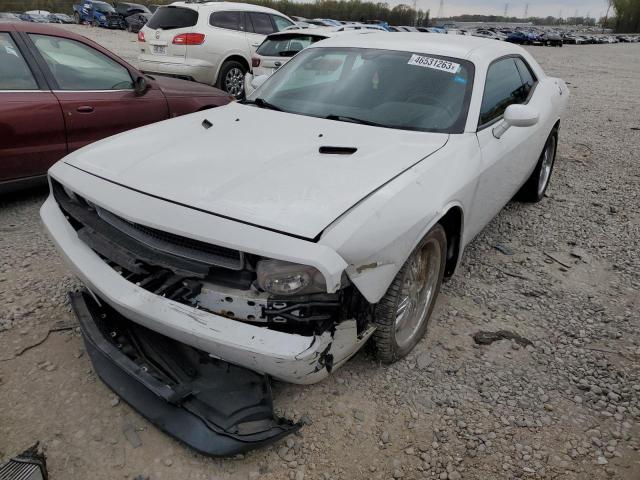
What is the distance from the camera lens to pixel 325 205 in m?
2.00

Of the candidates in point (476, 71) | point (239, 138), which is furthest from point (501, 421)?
point (476, 71)

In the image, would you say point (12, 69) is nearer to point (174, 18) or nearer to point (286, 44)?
point (286, 44)

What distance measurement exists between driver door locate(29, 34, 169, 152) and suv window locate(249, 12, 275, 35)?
5.34 m

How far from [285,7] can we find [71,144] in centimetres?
6801

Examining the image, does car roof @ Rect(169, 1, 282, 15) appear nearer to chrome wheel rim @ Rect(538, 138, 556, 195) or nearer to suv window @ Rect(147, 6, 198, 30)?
suv window @ Rect(147, 6, 198, 30)

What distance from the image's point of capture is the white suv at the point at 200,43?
8.41m

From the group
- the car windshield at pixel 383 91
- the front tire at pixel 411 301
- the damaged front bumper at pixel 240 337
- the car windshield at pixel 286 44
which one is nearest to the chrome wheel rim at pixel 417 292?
the front tire at pixel 411 301

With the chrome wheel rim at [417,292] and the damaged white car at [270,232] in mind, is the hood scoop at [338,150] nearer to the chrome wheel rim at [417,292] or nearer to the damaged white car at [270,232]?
the damaged white car at [270,232]

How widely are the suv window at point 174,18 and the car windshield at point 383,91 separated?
19.4ft

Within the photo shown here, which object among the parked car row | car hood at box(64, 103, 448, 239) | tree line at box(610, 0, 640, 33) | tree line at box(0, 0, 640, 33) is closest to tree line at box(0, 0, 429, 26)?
tree line at box(0, 0, 640, 33)

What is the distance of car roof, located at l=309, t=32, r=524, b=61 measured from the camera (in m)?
3.32

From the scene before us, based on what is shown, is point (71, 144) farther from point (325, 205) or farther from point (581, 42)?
point (581, 42)

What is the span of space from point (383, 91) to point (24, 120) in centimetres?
282

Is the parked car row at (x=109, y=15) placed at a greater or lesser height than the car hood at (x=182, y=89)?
greater
